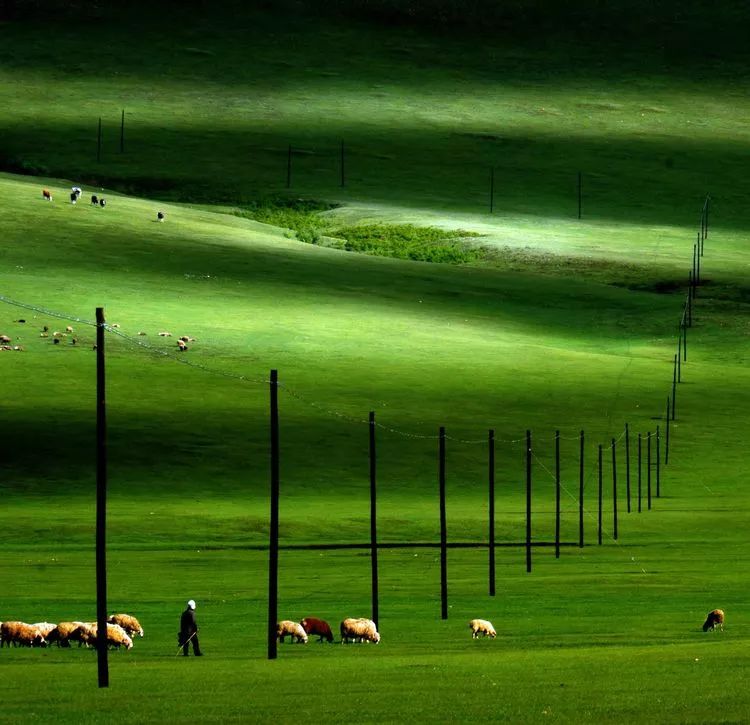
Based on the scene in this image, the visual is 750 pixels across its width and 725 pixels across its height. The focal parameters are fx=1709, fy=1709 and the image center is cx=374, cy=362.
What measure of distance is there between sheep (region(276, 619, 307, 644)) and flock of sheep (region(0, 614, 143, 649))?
3365mm

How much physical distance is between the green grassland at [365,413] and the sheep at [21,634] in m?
1.28

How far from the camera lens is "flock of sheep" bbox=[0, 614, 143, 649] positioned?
121ft

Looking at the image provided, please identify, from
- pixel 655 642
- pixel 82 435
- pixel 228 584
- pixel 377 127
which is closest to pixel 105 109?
pixel 377 127

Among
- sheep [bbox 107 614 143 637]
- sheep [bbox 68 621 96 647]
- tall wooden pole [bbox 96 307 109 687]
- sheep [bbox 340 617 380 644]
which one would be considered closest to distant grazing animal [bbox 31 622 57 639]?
sheep [bbox 68 621 96 647]

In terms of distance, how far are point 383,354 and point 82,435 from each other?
2567cm

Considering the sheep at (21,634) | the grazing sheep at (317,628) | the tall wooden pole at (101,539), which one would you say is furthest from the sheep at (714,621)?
the tall wooden pole at (101,539)

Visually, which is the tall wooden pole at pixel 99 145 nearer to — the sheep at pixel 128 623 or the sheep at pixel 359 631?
the sheep at pixel 128 623

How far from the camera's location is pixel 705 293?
128250 mm

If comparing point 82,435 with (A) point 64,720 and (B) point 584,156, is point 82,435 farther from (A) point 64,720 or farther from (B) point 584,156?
(B) point 584,156

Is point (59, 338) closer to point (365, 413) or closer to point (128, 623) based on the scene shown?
point (365, 413)

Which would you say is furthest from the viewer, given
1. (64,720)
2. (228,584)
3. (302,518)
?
(302,518)

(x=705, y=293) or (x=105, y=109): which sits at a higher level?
(x=105, y=109)

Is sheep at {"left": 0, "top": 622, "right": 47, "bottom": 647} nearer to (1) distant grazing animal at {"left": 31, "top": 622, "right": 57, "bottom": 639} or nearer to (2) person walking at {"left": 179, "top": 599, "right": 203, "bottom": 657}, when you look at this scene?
(1) distant grazing animal at {"left": 31, "top": 622, "right": 57, "bottom": 639}

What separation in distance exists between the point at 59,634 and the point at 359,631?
668 cm
